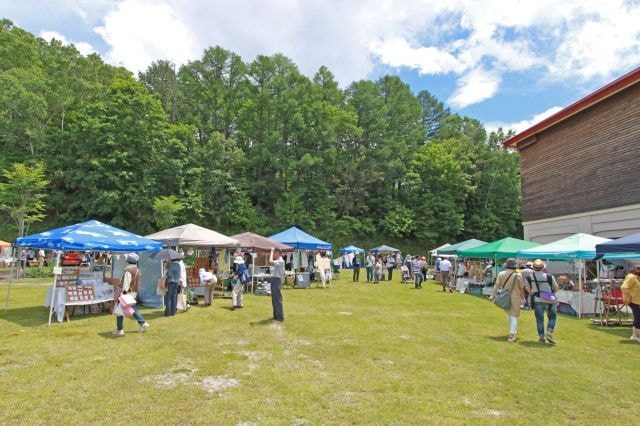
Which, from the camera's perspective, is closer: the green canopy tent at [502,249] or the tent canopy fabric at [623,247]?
the tent canopy fabric at [623,247]

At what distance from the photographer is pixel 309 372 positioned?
544cm

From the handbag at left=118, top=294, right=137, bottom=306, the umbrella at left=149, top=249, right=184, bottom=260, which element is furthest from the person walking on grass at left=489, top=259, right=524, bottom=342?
the umbrella at left=149, top=249, right=184, bottom=260

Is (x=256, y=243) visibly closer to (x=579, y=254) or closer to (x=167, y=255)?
(x=167, y=255)

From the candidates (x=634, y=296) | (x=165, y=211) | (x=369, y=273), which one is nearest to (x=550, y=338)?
(x=634, y=296)

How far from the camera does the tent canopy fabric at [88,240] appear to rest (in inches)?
345

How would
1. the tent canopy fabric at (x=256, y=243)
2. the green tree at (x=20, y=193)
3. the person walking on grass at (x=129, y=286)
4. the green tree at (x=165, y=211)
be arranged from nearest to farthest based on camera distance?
1. the person walking on grass at (x=129, y=286)
2. the tent canopy fabric at (x=256, y=243)
3. the green tree at (x=20, y=193)
4. the green tree at (x=165, y=211)

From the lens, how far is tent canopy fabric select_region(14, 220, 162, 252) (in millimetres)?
8766

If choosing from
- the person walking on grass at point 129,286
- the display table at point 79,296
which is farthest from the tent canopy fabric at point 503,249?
the display table at point 79,296

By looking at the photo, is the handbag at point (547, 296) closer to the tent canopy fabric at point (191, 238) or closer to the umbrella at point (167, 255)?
the umbrella at point (167, 255)

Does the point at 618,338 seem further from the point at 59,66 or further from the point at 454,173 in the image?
the point at 59,66

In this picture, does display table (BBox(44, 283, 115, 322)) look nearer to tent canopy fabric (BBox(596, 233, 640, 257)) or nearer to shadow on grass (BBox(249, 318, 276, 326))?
shadow on grass (BBox(249, 318, 276, 326))

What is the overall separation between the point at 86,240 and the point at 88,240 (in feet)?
0.15

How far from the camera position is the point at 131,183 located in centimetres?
3066

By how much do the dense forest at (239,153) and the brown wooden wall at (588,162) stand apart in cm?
1765
